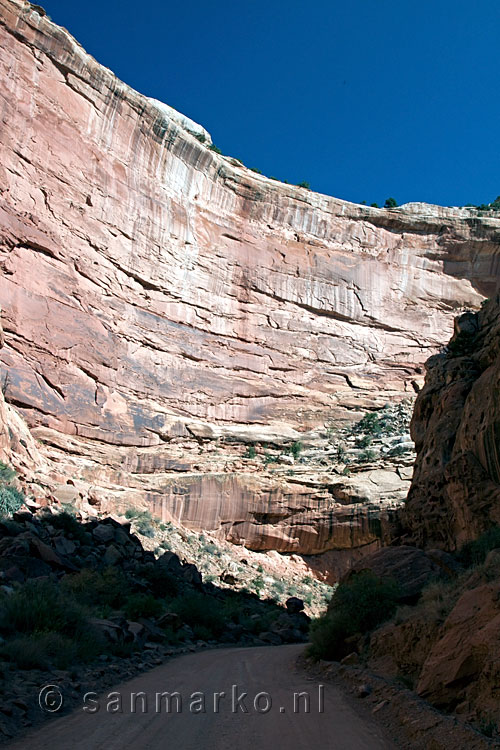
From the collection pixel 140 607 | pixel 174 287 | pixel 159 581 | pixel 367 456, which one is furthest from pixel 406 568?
pixel 174 287

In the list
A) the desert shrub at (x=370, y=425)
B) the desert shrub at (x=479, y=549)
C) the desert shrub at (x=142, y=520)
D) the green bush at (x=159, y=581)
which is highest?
the desert shrub at (x=370, y=425)

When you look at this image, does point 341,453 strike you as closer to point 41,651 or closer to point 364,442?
point 364,442

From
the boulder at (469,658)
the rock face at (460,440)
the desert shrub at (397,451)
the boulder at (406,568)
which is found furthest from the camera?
the desert shrub at (397,451)

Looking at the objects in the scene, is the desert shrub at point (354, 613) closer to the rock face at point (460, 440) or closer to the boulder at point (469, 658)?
the boulder at point (469, 658)

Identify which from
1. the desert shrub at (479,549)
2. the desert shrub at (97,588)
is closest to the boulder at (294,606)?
the desert shrub at (97,588)

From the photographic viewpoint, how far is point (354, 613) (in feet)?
29.5

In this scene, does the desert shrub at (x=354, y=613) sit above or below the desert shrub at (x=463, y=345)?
below

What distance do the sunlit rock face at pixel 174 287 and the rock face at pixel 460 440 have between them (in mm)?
9485

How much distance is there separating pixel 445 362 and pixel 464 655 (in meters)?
13.9

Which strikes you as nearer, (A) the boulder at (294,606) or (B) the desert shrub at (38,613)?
(B) the desert shrub at (38,613)

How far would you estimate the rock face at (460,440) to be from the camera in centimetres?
1286

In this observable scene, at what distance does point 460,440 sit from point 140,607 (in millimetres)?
9362

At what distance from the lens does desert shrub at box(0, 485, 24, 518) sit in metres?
13.9

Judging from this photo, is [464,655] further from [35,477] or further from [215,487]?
[215,487]
